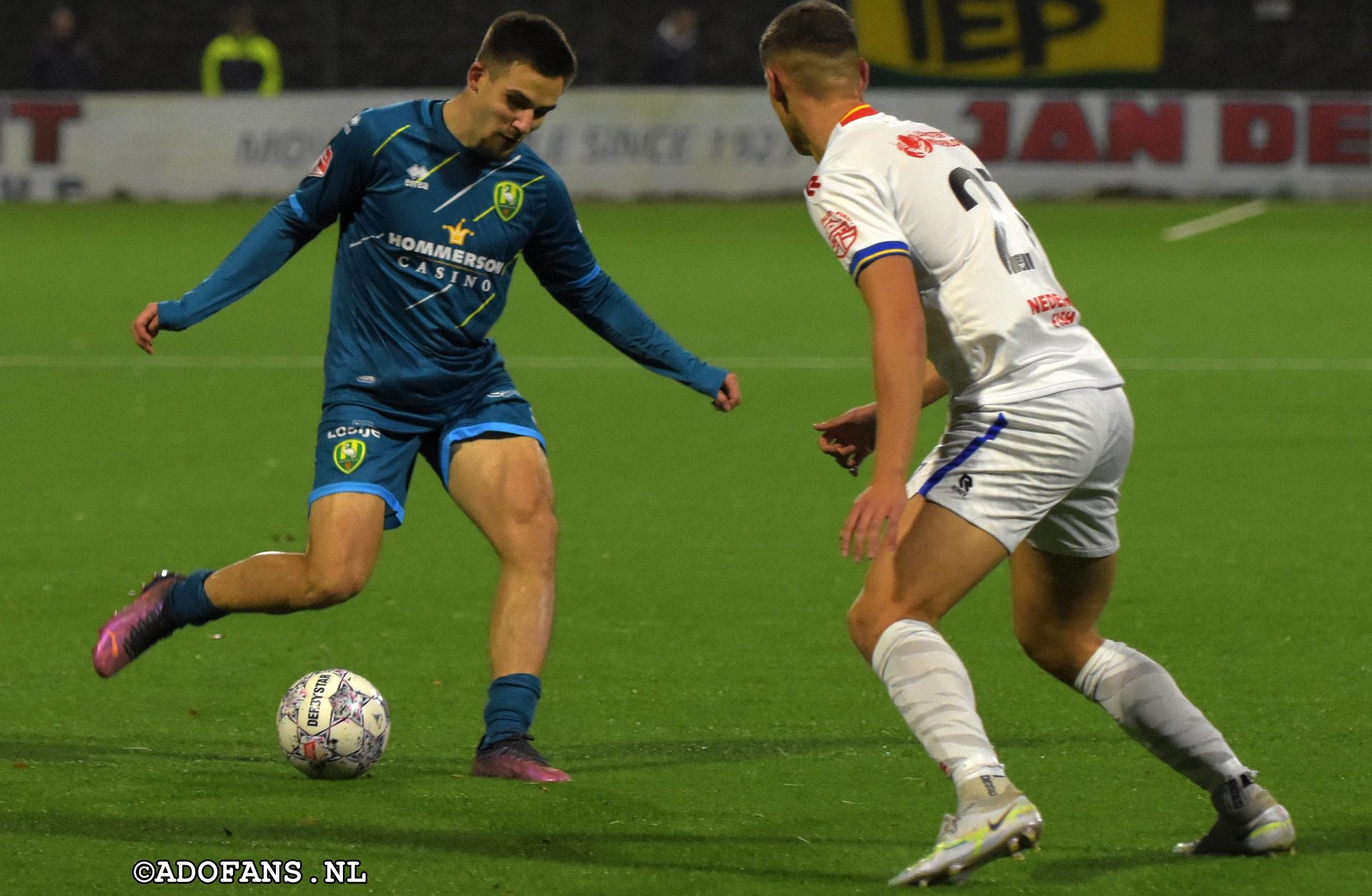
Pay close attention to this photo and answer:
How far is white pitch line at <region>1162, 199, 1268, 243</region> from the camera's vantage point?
74.2 ft

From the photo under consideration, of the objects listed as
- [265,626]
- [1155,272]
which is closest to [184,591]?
[265,626]

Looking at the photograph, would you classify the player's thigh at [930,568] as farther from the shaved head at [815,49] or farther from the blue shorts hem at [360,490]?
the blue shorts hem at [360,490]

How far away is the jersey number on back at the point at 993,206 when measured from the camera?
14.8ft

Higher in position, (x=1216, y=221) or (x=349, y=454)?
(x=349, y=454)

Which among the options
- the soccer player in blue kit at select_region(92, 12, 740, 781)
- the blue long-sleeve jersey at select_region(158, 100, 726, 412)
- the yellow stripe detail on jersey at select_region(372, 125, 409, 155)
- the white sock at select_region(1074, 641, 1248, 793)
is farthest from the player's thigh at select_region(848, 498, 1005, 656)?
the yellow stripe detail on jersey at select_region(372, 125, 409, 155)

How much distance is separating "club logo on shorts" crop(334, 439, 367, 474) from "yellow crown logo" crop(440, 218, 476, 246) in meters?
0.57

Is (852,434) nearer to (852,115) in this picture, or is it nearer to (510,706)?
(852,115)

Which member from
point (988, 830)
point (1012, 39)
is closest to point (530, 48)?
point (988, 830)

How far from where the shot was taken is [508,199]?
561 centimetres

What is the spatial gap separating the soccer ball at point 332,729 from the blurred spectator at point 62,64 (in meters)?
26.1

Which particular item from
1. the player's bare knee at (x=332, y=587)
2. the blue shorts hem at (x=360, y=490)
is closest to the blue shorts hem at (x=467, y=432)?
the blue shorts hem at (x=360, y=490)

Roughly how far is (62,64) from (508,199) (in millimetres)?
25974

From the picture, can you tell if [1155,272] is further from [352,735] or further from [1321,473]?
[352,735]

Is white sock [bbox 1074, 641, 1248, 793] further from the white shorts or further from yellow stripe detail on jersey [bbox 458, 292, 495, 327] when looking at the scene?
yellow stripe detail on jersey [bbox 458, 292, 495, 327]
